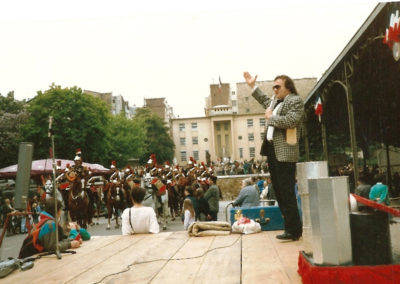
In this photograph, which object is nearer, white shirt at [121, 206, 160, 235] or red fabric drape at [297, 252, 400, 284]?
red fabric drape at [297, 252, 400, 284]

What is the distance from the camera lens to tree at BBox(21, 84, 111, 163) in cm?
663

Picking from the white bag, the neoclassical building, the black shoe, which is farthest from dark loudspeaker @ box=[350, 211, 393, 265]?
the white bag

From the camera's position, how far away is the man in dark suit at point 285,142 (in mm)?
3545

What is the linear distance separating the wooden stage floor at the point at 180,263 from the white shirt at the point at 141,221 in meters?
0.82

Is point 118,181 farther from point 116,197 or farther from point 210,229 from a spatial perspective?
point 210,229

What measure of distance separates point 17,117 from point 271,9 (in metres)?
4.81

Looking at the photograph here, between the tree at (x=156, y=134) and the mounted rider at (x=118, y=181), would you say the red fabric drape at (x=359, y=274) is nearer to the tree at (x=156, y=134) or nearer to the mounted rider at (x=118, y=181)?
the mounted rider at (x=118, y=181)

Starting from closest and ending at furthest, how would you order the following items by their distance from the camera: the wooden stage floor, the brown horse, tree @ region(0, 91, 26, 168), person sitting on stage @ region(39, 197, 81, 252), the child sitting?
the wooden stage floor, person sitting on stage @ region(39, 197, 81, 252), the child sitting, tree @ region(0, 91, 26, 168), the brown horse

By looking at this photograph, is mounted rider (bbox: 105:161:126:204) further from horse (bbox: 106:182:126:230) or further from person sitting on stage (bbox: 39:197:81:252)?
person sitting on stage (bbox: 39:197:81:252)

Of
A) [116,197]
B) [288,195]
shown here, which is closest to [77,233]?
[288,195]

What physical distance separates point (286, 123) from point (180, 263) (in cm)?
137

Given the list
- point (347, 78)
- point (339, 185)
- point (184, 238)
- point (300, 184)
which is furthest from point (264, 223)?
point (347, 78)

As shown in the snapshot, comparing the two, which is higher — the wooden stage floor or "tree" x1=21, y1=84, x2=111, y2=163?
"tree" x1=21, y1=84, x2=111, y2=163

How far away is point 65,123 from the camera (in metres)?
9.32
